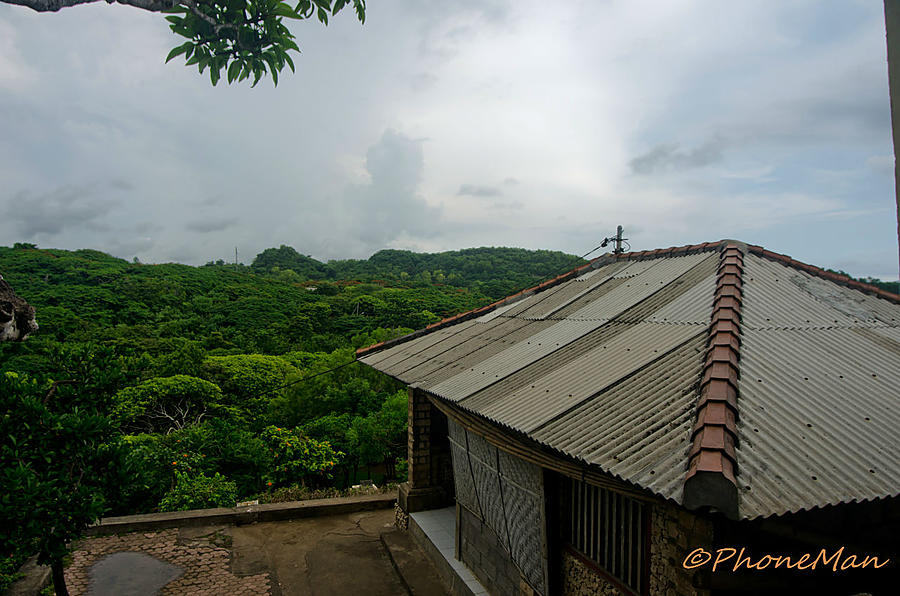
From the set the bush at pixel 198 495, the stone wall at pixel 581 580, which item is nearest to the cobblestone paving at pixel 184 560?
the bush at pixel 198 495

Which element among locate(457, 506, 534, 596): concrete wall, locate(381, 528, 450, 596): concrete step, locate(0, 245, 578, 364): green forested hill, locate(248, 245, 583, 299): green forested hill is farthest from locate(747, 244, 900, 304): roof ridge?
locate(248, 245, 583, 299): green forested hill

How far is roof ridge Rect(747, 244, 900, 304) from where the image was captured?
7773 mm

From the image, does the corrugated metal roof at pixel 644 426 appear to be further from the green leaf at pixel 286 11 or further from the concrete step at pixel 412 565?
the concrete step at pixel 412 565

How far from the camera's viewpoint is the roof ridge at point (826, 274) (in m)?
7.77

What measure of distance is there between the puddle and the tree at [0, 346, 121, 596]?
5.79 ft

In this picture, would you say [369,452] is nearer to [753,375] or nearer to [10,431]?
[10,431]

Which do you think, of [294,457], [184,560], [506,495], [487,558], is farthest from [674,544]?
[294,457]

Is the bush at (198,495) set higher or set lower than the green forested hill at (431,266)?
lower

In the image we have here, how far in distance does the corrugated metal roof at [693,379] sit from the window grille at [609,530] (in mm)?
914

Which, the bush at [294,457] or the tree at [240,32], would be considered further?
the bush at [294,457]

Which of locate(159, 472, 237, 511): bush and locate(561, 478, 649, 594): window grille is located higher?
locate(561, 478, 649, 594): window grille

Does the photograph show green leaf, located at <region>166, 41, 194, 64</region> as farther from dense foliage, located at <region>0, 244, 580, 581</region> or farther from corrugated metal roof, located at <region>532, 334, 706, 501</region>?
corrugated metal roof, located at <region>532, 334, 706, 501</region>

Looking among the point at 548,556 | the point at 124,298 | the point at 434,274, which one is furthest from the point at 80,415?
the point at 434,274

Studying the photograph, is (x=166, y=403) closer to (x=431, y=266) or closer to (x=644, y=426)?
(x=644, y=426)
